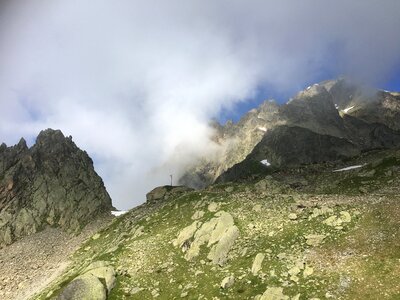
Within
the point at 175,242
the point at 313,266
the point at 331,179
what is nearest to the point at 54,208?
the point at 175,242

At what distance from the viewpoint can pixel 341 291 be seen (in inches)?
1657

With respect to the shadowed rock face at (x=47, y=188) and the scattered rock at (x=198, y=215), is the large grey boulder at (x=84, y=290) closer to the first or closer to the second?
the scattered rock at (x=198, y=215)

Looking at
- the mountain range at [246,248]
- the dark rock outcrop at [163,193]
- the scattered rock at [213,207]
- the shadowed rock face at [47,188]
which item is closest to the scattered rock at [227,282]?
the mountain range at [246,248]

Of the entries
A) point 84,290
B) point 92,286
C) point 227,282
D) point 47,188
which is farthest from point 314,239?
point 47,188

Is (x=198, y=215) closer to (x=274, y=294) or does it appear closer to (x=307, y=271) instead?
(x=307, y=271)

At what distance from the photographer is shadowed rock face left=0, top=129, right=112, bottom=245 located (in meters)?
131

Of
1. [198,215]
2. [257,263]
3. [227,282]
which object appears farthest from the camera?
[198,215]

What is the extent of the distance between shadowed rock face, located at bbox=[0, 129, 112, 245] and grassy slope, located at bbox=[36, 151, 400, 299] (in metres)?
47.9

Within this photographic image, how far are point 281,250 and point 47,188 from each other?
11318cm

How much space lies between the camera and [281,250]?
53438mm

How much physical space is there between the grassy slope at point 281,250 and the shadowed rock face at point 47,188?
157ft

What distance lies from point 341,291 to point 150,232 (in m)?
45.2

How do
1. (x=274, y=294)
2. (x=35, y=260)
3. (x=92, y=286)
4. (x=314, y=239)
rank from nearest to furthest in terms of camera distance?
(x=274, y=294) < (x=314, y=239) < (x=92, y=286) < (x=35, y=260)

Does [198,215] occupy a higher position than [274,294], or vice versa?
[198,215]
